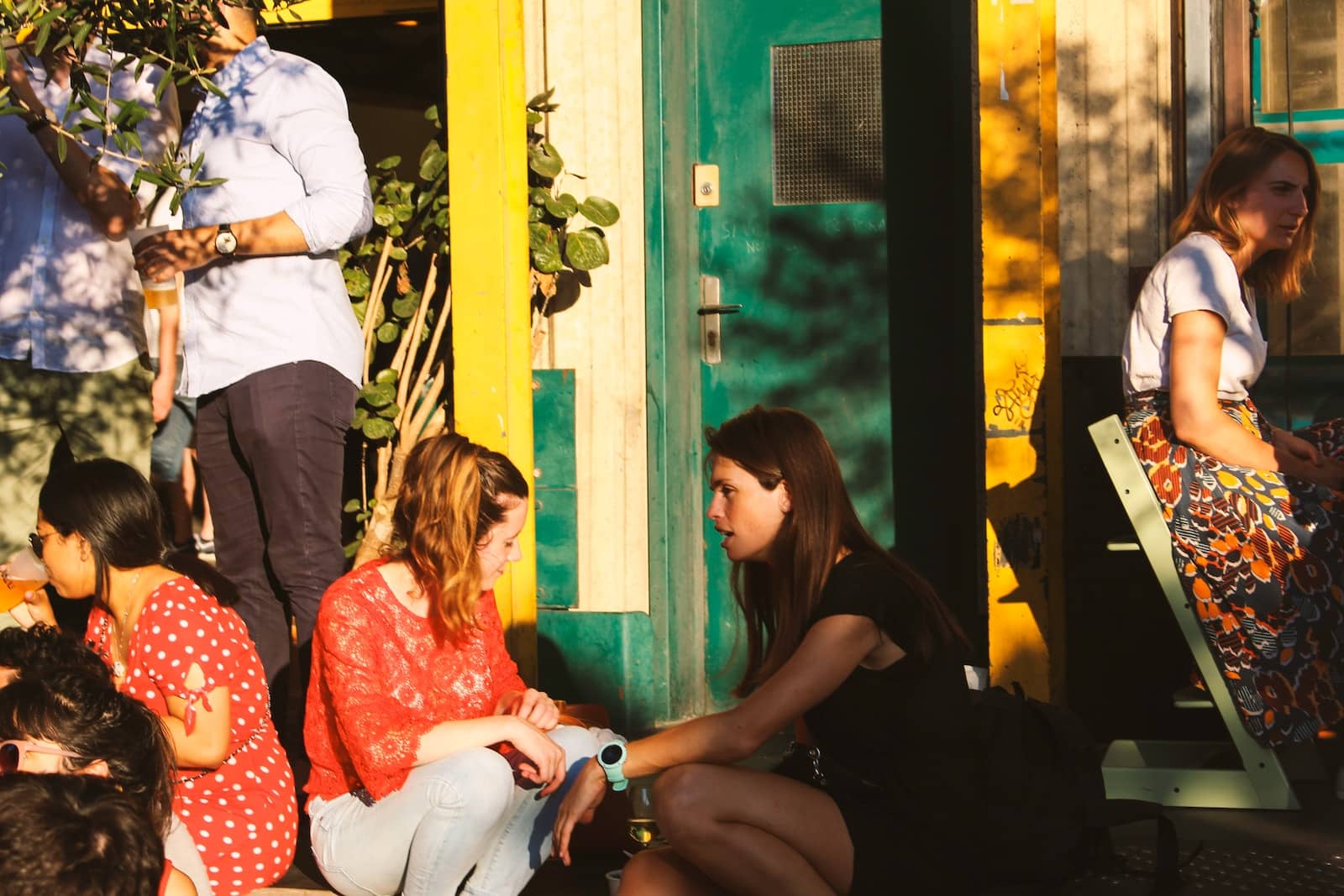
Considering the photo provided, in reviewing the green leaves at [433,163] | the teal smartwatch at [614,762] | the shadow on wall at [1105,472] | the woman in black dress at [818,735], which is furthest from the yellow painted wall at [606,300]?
the teal smartwatch at [614,762]

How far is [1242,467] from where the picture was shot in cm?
433

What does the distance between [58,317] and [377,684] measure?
2122 millimetres

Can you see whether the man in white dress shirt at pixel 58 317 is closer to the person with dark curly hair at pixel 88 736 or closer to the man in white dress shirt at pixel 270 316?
the man in white dress shirt at pixel 270 316

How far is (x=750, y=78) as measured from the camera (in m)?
5.75

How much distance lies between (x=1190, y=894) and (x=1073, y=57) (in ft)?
8.70

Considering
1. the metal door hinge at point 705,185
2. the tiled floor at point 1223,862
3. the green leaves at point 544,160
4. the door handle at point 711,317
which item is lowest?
the tiled floor at point 1223,862

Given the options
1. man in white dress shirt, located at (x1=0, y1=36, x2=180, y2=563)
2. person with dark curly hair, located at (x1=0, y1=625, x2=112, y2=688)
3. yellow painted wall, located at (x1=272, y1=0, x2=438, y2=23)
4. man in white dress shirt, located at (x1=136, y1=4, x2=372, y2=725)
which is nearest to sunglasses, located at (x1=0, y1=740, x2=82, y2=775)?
person with dark curly hair, located at (x1=0, y1=625, x2=112, y2=688)

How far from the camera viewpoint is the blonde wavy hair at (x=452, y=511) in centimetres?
373

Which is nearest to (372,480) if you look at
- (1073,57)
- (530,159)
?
(530,159)

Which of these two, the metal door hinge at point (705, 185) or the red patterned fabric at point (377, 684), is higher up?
the metal door hinge at point (705, 185)

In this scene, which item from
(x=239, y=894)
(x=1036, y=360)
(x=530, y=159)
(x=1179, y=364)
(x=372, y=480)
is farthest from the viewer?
(x=372, y=480)

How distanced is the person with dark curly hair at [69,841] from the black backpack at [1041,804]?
170cm

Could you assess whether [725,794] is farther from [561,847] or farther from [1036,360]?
[1036,360]

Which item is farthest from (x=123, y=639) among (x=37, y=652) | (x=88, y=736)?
(x=88, y=736)
